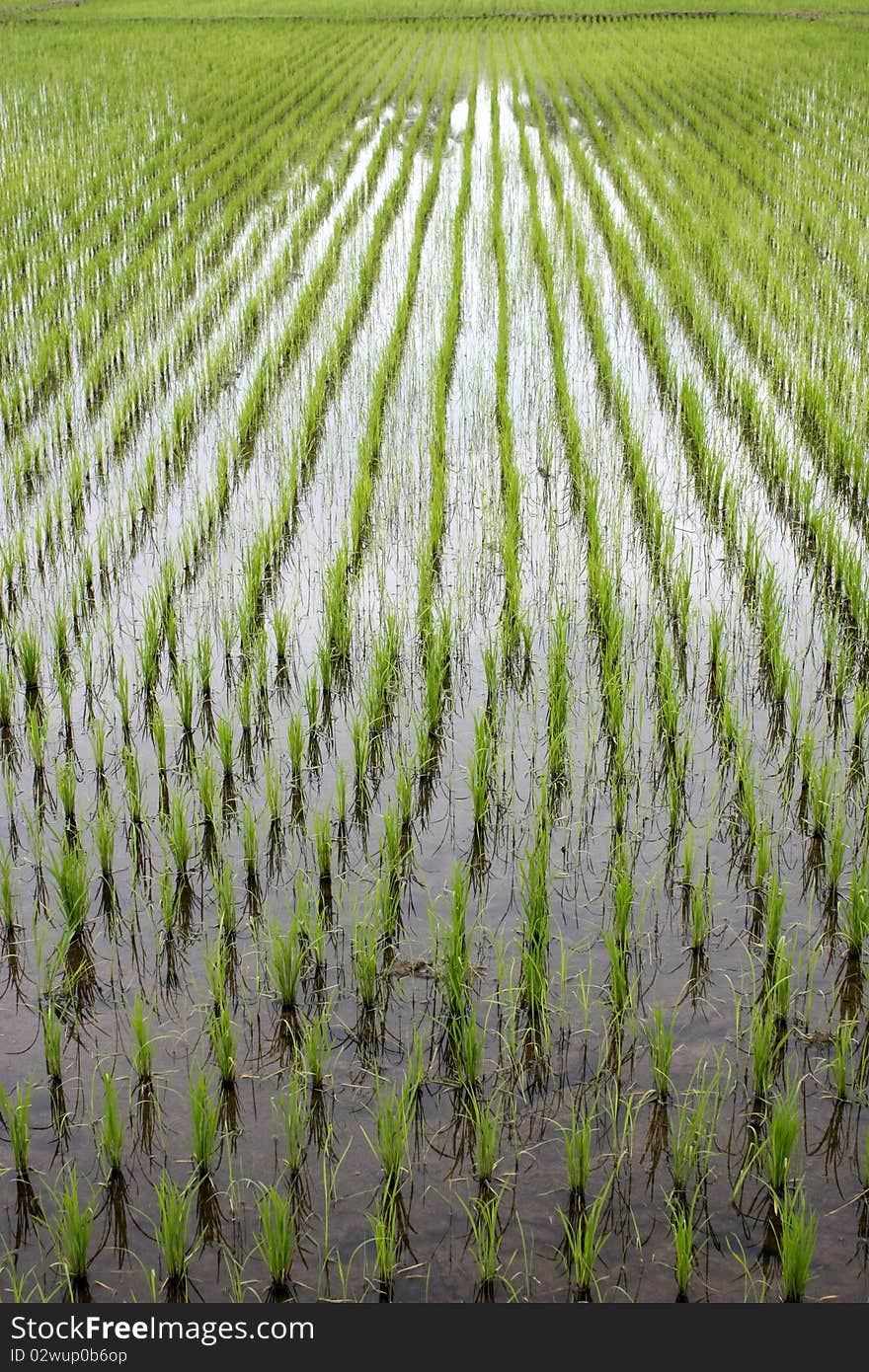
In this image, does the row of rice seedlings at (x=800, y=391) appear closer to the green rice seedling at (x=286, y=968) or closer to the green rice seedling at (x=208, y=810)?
the green rice seedling at (x=208, y=810)

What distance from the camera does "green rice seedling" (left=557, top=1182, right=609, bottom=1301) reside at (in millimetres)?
2266

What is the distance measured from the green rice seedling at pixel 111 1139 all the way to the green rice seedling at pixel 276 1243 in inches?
12.4

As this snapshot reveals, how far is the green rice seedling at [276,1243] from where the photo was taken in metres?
2.26

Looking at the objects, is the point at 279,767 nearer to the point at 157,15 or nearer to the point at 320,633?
the point at 320,633

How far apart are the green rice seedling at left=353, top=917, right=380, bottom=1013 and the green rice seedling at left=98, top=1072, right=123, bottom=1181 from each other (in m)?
0.58

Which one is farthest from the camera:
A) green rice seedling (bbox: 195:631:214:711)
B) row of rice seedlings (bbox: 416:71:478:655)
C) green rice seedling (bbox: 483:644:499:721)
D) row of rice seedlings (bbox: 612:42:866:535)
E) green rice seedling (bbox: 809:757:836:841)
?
row of rice seedlings (bbox: 612:42:866:535)

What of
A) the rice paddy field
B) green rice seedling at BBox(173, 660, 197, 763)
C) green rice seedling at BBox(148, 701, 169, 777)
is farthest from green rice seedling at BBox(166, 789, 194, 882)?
green rice seedling at BBox(173, 660, 197, 763)

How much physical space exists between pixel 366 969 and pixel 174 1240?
0.76 meters

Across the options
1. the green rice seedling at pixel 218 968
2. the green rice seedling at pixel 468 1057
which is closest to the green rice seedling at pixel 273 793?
the green rice seedling at pixel 218 968

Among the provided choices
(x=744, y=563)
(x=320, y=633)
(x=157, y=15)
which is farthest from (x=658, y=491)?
(x=157, y=15)

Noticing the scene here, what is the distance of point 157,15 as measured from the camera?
21.9 metres

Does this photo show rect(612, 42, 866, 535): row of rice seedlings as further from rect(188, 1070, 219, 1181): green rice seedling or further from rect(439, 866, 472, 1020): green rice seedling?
rect(188, 1070, 219, 1181): green rice seedling

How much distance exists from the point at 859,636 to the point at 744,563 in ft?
2.07

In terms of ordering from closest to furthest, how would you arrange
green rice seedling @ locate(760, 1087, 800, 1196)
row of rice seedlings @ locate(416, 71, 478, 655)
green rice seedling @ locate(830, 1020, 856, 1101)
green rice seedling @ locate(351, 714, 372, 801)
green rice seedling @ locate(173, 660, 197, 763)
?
green rice seedling @ locate(760, 1087, 800, 1196) < green rice seedling @ locate(830, 1020, 856, 1101) < green rice seedling @ locate(351, 714, 372, 801) < green rice seedling @ locate(173, 660, 197, 763) < row of rice seedlings @ locate(416, 71, 478, 655)
